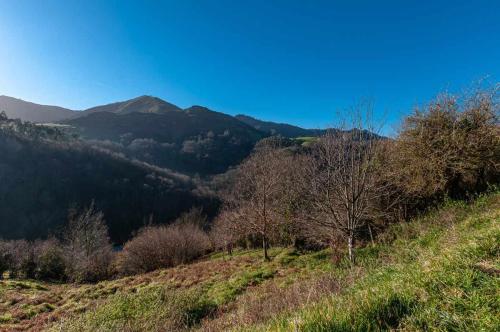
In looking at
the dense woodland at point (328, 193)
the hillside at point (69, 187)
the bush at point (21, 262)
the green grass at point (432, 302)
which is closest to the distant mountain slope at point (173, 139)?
the hillside at point (69, 187)

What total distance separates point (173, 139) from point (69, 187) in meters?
88.1

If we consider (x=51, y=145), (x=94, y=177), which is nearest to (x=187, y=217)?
(x=94, y=177)

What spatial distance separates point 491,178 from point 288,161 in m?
12.2

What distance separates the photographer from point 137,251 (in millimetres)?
24562

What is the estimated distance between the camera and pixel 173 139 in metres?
168

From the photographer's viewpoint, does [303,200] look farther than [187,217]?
No

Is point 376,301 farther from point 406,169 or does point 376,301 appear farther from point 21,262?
point 21,262

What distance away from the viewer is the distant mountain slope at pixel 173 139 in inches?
5536

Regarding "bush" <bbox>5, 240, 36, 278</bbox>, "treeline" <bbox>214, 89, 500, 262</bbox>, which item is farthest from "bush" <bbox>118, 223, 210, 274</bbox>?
"treeline" <bbox>214, 89, 500, 262</bbox>

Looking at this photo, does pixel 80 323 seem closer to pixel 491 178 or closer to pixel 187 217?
pixel 491 178

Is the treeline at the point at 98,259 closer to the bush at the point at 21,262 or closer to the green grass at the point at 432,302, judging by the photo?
the bush at the point at 21,262

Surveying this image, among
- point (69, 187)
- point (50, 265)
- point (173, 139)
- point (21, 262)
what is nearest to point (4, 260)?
point (21, 262)

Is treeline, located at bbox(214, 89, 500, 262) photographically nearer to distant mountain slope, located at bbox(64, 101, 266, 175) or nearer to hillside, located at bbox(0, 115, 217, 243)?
hillside, located at bbox(0, 115, 217, 243)

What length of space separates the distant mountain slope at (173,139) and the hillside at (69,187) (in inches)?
1397
